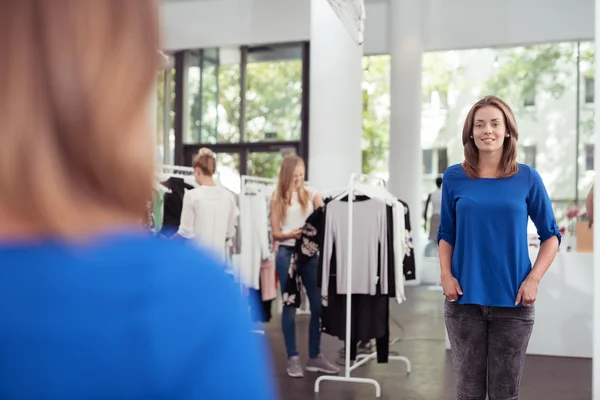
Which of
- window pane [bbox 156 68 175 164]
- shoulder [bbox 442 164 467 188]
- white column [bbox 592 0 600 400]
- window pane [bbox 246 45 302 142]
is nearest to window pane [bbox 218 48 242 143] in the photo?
window pane [bbox 246 45 302 142]

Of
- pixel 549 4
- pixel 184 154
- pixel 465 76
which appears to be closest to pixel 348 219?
pixel 465 76

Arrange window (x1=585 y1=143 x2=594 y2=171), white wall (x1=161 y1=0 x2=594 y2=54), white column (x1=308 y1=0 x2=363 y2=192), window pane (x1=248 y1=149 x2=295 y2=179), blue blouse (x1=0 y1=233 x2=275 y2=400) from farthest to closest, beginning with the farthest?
1. window pane (x1=248 y1=149 x2=295 y2=179)
2. white column (x1=308 y1=0 x2=363 y2=192)
3. window (x1=585 y1=143 x2=594 y2=171)
4. white wall (x1=161 y1=0 x2=594 y2=54)
5. blue blouse (x1=0 y1=233 x2=275 y2=400)

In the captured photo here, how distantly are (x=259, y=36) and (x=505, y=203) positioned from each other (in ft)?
25.2

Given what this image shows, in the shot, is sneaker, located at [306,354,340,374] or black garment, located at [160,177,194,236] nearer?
sneaker, located at [306,354,340,374]

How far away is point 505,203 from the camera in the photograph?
2648mm

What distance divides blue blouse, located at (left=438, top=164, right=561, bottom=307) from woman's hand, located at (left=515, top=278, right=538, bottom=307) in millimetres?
24

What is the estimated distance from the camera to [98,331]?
51 centimetres

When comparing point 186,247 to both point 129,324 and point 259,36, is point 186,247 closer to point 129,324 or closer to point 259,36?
point 129,324

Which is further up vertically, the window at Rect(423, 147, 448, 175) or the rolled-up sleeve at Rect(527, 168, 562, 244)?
the window at Rect(423, 147, 448, 175)

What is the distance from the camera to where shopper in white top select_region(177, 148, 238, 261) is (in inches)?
205

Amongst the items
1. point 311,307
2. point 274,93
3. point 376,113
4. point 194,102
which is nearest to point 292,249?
point 311,307

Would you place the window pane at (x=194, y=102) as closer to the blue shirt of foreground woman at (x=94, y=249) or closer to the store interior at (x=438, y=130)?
the store interior at (x=438, y=130)

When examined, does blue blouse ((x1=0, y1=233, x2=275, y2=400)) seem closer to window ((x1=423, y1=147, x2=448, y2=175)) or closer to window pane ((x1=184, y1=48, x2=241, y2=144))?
A: window ((x1=423, y1=147, x2=448, y2=175))

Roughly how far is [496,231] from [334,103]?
5046 millimetres
